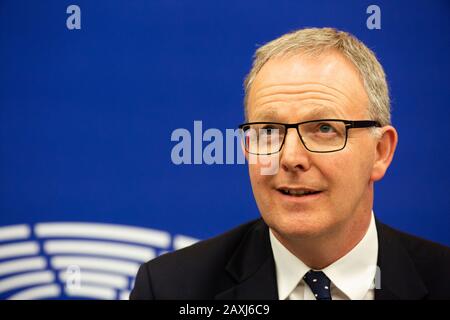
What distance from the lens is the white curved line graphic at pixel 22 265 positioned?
1899 millimetres

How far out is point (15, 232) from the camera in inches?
75.8

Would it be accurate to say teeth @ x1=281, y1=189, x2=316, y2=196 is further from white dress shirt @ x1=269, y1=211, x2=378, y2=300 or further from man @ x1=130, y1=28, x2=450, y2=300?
white dress shirt @ x1=269, y1=211, x2=378, y2=300

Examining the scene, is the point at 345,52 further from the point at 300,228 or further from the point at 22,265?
the point at 22,265

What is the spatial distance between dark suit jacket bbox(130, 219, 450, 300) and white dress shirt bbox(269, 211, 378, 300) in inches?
1.0

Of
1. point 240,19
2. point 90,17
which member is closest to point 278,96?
point 240,19

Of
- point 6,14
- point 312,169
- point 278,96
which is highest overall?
point 6,14

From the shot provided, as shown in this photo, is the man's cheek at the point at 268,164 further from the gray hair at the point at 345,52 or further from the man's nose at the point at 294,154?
the gray hair at the point at 345,52

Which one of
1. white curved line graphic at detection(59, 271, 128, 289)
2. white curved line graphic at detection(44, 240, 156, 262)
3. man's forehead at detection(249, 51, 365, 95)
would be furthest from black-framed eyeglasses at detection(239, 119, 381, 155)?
white curved line graphic at detection(59, 271, 128, 289)

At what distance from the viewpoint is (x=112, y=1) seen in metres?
1.89

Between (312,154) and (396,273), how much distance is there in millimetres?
457
